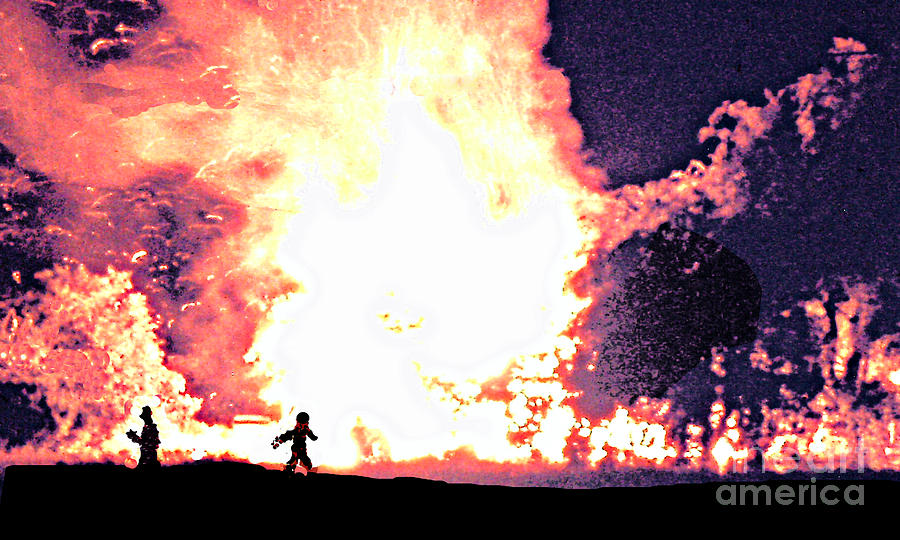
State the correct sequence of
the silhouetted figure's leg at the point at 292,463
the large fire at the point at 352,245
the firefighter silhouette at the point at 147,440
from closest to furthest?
the silhouetted figure's leg at the point at 292,463
the firefighter silhouette at the point at 147,440
the large fire at the point at 352,245

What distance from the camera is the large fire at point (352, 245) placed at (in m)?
4.82

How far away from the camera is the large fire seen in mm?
4824

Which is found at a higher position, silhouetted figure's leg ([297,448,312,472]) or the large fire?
the large fire

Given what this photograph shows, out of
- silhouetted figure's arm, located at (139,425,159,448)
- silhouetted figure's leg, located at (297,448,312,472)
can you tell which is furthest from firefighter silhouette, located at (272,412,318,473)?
silhouetted figure's arm, located at (139,425,159,448)

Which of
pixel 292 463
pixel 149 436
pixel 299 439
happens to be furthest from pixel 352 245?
pixel 149 436

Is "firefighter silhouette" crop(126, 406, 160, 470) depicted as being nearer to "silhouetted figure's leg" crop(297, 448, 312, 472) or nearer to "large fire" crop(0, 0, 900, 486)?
"large fire" crop(0, 0, 900, 486)

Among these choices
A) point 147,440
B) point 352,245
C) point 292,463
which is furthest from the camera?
point 352,245

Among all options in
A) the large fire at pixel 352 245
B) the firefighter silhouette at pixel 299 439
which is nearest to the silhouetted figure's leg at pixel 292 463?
the firefighter silhouette at pixel 299 439

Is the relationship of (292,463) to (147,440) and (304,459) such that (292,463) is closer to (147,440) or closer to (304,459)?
(304,459)

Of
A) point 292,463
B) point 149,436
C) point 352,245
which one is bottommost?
point 292,463

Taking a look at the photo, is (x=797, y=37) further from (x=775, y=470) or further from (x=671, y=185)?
(x=775, y=470)

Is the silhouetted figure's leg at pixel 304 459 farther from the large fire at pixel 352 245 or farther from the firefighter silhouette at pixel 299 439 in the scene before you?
the large fire at pixel 352 245

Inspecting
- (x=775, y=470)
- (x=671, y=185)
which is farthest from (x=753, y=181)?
(x=775, y=470)

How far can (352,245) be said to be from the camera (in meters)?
4.96
